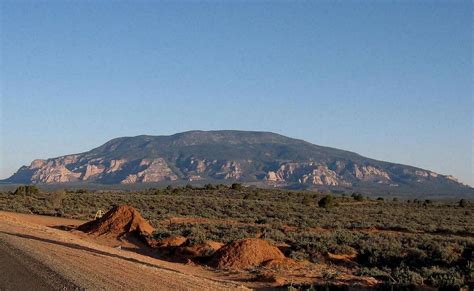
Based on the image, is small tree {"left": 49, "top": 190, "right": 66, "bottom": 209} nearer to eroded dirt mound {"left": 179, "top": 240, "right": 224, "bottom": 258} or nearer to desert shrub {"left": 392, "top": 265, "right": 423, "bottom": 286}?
eroded dirt mound {"left": 179, "top": 240, "right": 224, "bottom": 258}

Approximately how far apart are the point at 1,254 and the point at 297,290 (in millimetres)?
8859

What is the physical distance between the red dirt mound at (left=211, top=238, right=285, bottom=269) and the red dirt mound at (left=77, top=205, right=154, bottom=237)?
365 inches

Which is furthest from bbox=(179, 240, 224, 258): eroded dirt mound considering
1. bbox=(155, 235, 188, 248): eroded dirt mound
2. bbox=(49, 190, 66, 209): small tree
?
bbox=(49, 190, 66, 209): small tree

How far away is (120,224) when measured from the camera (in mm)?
31766

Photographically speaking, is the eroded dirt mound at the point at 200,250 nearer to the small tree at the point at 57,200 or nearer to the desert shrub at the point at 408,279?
the desert shrub at the point at 408,279

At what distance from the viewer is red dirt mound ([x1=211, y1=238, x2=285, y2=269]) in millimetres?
20953

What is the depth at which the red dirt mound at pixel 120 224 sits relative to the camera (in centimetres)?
3106

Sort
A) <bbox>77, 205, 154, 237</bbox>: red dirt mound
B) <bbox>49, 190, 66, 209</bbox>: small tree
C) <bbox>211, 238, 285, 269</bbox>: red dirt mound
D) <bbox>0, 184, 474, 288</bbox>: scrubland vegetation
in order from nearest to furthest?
<bbox>0, 184, 474, 288</bbox>: scrubland vegetation, <bbox>211, 238, 285, 269</bbox>: red dirt mound, <bbox>77, 205, 154, 237</bbox>: red dirt mound, <bbox>49, 190, 66, 209</bbox>: small tree

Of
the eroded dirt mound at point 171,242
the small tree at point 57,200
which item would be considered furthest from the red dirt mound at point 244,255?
the small tree at point 57,200

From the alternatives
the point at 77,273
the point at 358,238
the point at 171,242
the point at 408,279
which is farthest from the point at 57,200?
the point at 408,279

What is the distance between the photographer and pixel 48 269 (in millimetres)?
14906

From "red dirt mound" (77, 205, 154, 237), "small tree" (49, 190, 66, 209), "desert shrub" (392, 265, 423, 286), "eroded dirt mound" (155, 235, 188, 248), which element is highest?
"small tree" (49, 190, 66, 209)

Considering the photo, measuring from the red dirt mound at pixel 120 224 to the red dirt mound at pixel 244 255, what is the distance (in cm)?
926

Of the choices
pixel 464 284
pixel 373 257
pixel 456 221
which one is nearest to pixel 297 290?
pixel 464 284
